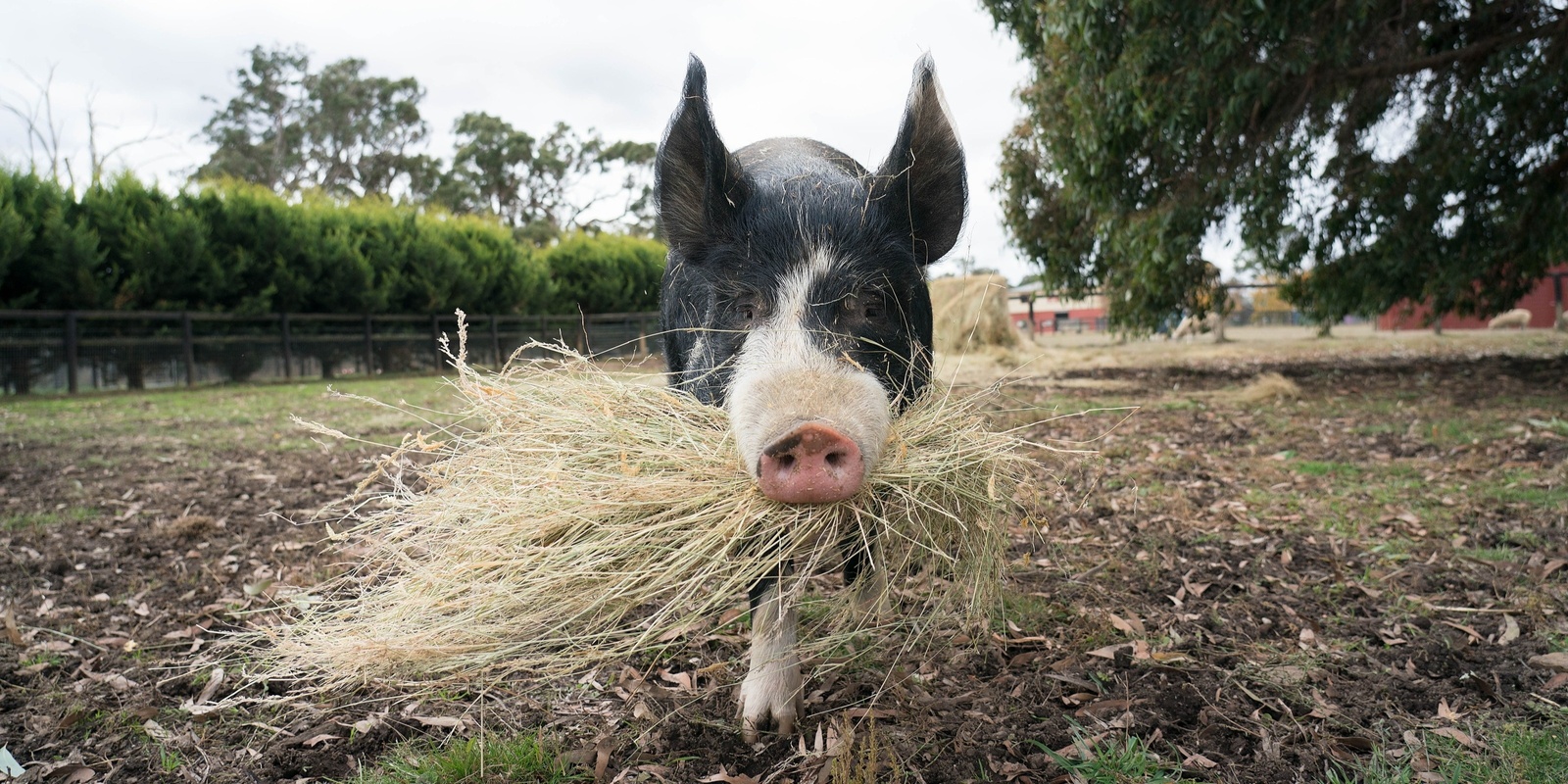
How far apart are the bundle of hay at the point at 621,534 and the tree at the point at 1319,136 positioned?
7.23 meters

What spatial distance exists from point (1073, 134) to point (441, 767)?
29.8 feet

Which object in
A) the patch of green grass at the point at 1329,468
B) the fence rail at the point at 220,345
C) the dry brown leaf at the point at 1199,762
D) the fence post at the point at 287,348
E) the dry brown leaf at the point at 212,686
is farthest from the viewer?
the fence post at the point at 287,348

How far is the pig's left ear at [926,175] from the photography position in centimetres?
256

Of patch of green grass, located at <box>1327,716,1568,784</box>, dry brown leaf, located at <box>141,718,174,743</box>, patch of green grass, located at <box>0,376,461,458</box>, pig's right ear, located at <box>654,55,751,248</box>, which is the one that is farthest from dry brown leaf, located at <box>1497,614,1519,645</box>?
patch of green grass, located at <box>0,376,461,458</box>

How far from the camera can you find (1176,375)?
12.2m

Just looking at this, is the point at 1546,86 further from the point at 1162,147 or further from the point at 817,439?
the point at 817,439

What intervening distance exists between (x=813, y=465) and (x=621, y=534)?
1.92 feet

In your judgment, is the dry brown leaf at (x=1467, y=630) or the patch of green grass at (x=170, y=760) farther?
the dry brown leaf at (x=1467, y=630)

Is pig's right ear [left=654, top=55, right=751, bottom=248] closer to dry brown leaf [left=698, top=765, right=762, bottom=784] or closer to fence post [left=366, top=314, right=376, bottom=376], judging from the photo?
dry brown leaf [left=698, top=765, right=762, bottom=784]

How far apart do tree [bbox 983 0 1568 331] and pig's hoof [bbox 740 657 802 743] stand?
750 centimetres

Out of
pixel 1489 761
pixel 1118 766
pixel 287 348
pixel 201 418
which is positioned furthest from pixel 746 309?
pixel 287 348

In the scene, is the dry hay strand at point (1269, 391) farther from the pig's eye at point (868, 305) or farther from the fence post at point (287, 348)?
the fence post at point (287, 348)

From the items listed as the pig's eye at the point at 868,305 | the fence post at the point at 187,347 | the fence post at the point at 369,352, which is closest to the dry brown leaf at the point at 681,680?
the pig's eye at the point at 868,305

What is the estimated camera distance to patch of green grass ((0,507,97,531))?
4.42m
